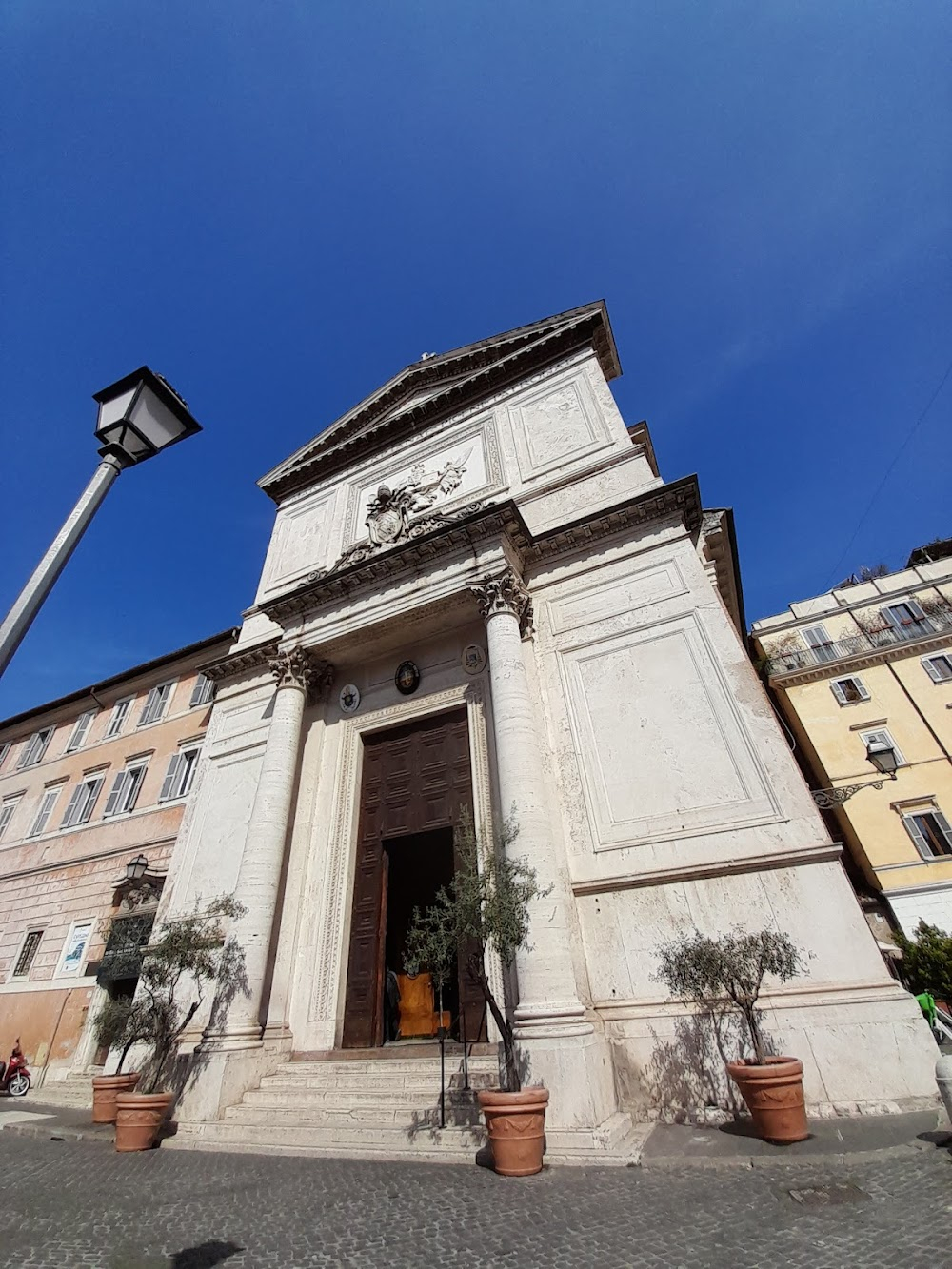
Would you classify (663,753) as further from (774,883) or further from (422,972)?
(422,972)

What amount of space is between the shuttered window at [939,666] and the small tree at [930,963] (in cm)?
1102

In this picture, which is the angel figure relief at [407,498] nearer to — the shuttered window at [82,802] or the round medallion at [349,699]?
the round medallion at [349,699]

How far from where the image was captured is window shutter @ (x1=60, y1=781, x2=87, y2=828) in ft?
61.2

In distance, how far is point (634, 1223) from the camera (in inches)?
146

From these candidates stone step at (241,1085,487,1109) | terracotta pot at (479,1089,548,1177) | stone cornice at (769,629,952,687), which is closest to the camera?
terracotta pot at (479,1089,548,1177)

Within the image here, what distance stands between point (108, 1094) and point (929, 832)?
2739 centimetres

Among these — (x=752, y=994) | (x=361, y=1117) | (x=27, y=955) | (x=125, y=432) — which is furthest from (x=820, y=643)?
(x=27, y=955)

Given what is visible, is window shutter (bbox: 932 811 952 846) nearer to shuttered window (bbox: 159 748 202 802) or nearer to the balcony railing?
the balcony railing

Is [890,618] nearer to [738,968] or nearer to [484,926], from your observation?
[738,968]

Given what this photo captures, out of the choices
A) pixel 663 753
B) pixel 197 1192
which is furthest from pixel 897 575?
pixel 197 1192

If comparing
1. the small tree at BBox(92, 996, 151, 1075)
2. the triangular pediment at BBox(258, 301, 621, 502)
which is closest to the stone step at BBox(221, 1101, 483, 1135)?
the small tree at BBox(92, 996, 151, 1075)

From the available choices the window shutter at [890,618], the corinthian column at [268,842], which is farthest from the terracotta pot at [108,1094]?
the window shutter at [890,618]

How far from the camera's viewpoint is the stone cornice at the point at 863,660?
85.6ft

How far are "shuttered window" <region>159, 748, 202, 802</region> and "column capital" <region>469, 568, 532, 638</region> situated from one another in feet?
37.3
